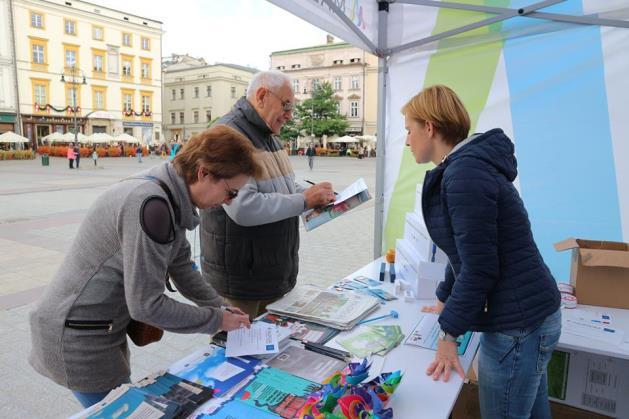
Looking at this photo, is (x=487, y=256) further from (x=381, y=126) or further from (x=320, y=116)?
(x=320, y=116)

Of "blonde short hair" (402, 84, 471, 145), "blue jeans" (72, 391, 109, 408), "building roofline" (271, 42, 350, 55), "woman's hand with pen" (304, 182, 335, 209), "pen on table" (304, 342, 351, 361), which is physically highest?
"building roofline" (271, 42, 350, 55)

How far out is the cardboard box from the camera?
2.24 metres

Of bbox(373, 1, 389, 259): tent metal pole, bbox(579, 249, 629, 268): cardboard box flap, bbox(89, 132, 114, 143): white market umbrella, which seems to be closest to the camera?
bbox(579, 249, 629, 268): cardboard box flap

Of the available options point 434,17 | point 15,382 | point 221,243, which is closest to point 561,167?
point 434,17

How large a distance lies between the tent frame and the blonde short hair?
3.75 ft

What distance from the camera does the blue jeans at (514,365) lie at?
1.41 metres

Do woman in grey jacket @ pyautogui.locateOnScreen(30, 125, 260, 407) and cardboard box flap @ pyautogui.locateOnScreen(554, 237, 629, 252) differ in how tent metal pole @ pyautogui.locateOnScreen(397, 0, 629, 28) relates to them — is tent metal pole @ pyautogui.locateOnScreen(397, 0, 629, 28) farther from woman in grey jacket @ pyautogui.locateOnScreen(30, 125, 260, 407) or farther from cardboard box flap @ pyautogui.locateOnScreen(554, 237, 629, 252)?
woman in grey jacket @ pyautogui.locateOnScreen(30, 125, 260, 407)

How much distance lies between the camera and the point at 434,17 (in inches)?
127

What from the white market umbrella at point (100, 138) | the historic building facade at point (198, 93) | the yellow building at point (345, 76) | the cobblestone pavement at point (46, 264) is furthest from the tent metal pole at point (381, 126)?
the historic building facade at point (198, 93)

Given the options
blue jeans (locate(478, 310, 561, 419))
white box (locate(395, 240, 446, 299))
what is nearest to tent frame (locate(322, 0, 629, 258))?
white box (locate(395, 240, 446, 299))

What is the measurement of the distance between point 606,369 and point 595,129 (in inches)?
56.8

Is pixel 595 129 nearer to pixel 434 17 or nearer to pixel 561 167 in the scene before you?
pixel 561 167

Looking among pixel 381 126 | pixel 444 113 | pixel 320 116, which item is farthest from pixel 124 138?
pixel 444 113

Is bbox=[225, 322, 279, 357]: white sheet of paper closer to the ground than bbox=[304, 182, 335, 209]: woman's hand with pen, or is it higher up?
closer to the ground
